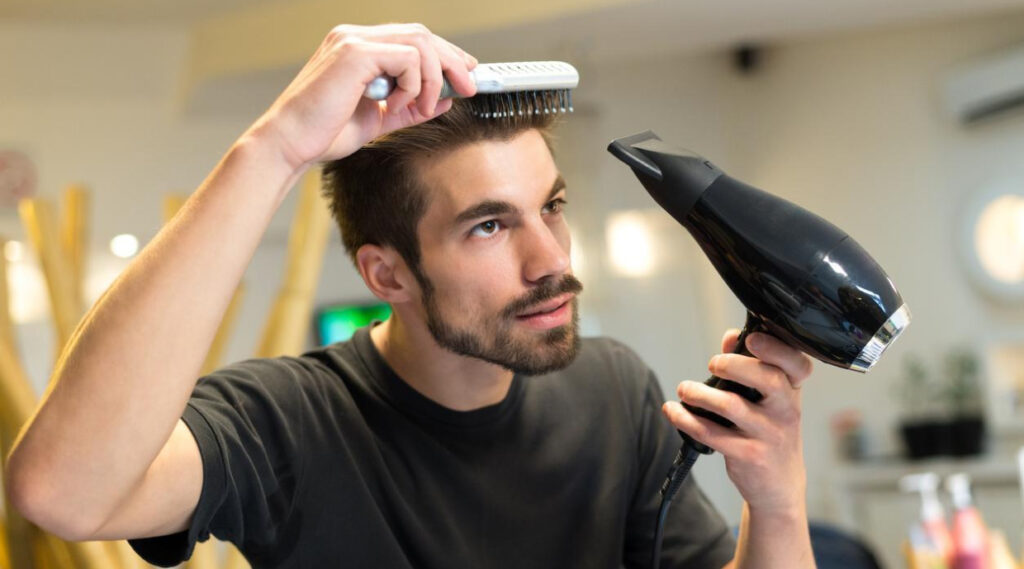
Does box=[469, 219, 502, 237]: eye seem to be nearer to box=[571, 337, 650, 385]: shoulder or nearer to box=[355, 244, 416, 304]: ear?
box=[355, 244, 416, 304]: ear

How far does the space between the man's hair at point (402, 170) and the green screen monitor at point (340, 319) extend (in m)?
3.30

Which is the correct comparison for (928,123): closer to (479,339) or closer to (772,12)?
(772,12)

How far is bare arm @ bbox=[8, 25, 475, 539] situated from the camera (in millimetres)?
822

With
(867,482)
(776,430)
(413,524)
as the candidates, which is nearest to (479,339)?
(413,524)

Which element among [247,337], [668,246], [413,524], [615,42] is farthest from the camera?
[668,246]

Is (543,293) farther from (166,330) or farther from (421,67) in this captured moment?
(166,330)

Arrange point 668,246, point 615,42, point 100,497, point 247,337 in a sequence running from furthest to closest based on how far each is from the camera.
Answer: point 668,246 → point 247,337 → point 615,42 → point 100,497

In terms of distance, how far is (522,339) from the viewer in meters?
1.18

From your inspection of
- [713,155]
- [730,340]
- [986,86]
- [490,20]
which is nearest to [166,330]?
[730,340]

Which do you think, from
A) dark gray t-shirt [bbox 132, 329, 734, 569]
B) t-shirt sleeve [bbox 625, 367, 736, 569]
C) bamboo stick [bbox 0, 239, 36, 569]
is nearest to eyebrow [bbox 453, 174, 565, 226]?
dark gray t-shirt [bbox 132, 329, 734, 569]

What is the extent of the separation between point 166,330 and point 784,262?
0.50 m

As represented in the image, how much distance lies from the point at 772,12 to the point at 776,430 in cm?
304

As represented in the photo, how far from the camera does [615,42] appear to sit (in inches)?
162

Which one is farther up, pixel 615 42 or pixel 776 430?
pixel 615 42
